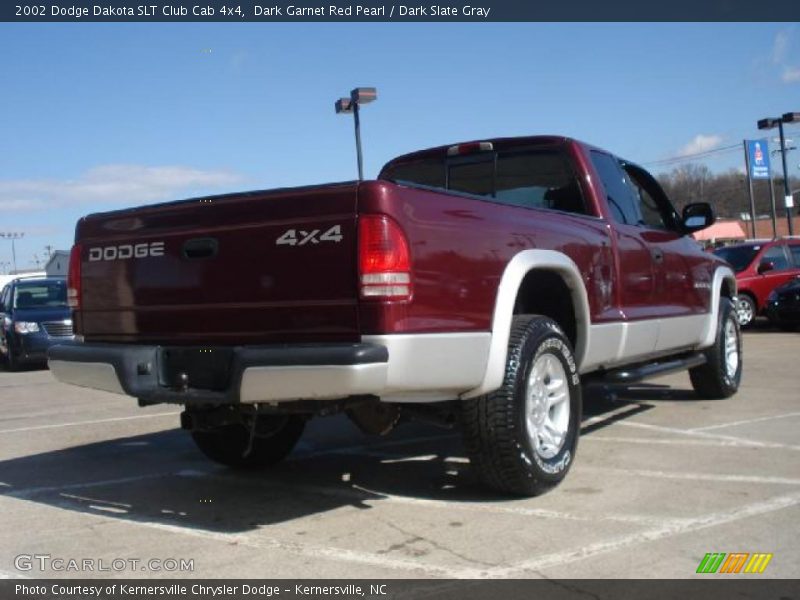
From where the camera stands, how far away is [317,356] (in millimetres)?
3586

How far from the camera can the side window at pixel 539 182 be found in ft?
18.8

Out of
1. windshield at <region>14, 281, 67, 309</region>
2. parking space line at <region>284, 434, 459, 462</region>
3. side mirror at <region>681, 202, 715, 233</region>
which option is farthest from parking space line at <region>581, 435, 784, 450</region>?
windshield at <region>14, 281, 67, 309</region>

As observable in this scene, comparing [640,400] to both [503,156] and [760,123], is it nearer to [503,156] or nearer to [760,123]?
[503,156]

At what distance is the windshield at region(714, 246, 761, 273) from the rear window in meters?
11.5

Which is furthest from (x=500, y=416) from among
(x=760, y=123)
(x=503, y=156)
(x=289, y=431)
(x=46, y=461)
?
(x=760, y=123)

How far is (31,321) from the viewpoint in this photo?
14.2 meters

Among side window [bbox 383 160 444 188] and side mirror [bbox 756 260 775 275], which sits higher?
side window [bbox 383 160 444 188]

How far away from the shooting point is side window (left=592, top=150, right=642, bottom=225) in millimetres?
5910

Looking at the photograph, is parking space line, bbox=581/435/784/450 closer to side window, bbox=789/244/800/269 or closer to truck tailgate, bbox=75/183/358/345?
truck tailgate, bbox=75/183/358/345

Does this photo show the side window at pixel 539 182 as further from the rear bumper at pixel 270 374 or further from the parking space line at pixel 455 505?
the rear bumper at pixel 270 374

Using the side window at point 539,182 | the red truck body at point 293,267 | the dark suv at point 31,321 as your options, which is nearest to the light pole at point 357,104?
the dark suv at point 31,321

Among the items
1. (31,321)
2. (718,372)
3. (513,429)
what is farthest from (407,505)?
(31,321)

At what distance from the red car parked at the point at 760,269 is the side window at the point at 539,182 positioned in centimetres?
1100

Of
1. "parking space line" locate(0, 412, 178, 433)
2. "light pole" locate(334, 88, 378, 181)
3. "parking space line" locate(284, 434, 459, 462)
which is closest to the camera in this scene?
"parking space line" locate(284, 434, 459, 462)
